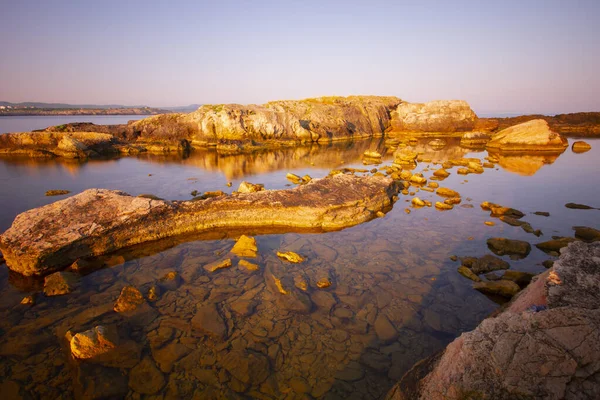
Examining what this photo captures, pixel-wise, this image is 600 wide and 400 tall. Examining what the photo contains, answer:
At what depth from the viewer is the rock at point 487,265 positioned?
6.93 m

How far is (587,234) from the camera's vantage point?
8625 mm

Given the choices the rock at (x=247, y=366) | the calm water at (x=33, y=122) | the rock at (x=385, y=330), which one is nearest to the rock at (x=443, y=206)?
the rock at (x=385, y=330)

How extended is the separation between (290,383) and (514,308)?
3531 mm

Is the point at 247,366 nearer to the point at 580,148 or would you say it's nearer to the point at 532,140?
the point at 532,140

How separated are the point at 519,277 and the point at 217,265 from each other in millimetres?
7120

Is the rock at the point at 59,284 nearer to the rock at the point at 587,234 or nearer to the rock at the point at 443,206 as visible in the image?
the rock at the point at 443,206

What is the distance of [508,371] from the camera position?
7.47 ft

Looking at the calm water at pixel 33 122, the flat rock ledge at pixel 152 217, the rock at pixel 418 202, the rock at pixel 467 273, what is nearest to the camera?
the rock at pixel 467 273

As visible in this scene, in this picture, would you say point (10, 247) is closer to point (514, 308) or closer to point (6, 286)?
point (6, 286)

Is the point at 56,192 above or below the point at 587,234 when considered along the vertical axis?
below

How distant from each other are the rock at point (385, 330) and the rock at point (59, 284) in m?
6.54

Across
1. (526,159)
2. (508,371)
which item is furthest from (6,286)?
(526,159)

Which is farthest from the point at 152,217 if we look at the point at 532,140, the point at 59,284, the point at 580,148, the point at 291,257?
the point at 580,148

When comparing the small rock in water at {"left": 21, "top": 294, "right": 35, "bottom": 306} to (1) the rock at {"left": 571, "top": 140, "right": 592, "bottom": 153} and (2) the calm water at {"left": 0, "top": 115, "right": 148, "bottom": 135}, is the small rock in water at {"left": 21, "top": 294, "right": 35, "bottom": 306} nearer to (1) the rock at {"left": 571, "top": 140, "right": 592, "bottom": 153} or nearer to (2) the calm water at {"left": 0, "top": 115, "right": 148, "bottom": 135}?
(1) the rock at {"left": 571, "top": 140, "right": 592, "bottom": 153}
